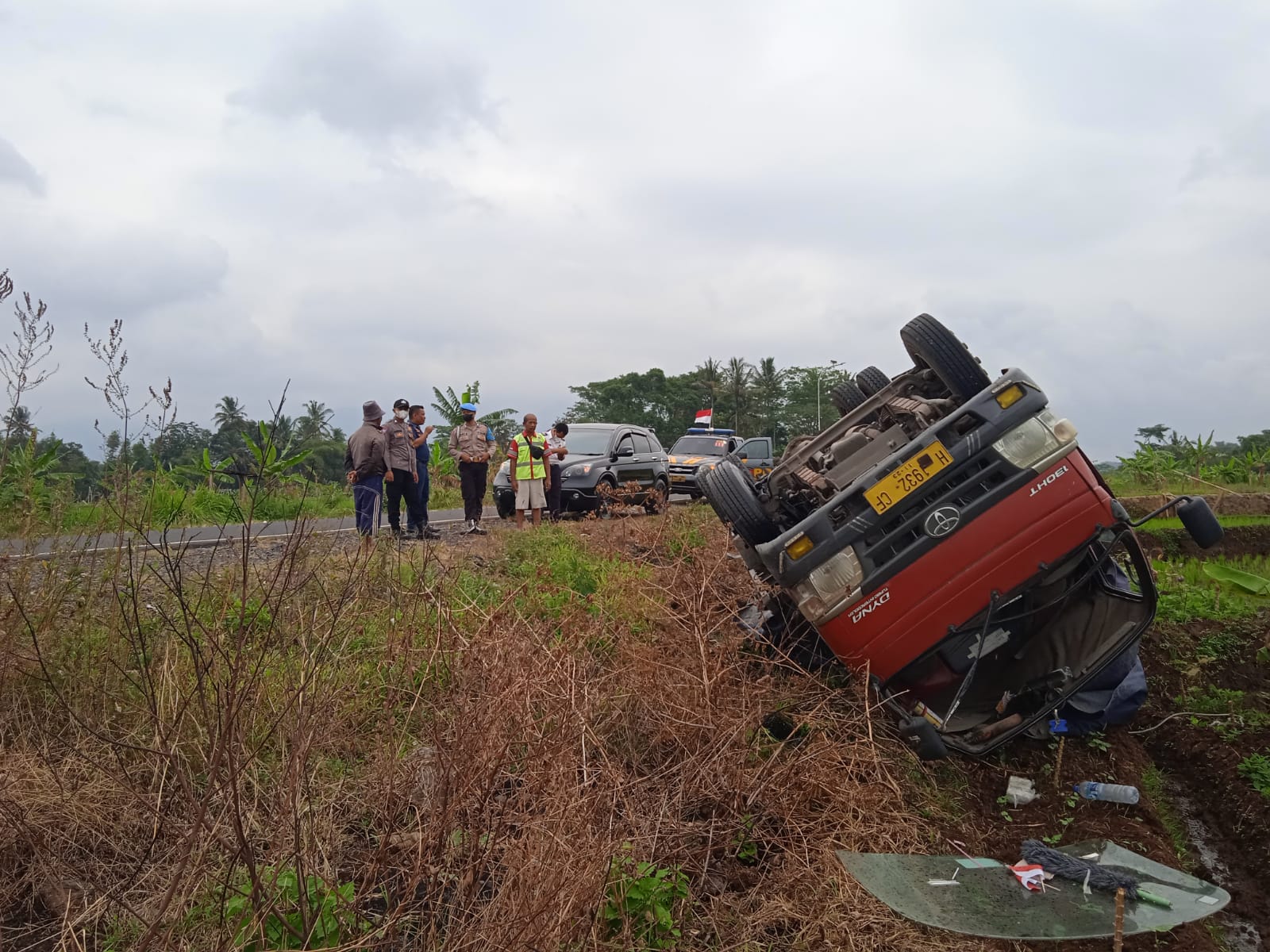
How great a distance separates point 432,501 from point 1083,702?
15642 mm

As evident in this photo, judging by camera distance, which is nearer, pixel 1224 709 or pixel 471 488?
pixel 1224 709

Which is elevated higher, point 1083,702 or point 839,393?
point 839,393

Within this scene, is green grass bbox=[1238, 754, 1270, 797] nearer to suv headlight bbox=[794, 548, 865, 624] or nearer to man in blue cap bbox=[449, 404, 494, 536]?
suv headlight bbox=[794, 548, 865, 624]

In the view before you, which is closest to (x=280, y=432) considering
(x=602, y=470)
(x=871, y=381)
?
(x=871, y=381)

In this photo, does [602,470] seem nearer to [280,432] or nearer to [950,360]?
[950,360]

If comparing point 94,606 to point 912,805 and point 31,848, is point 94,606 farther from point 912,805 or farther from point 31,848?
point 912,805

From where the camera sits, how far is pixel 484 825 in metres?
3.07

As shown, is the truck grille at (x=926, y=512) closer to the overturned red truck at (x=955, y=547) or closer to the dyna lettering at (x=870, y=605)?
the overturned red truck at (x=955, y=547)

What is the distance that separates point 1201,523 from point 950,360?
5.29 ft

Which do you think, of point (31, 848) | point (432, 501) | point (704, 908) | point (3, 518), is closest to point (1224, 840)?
point (704, 908)

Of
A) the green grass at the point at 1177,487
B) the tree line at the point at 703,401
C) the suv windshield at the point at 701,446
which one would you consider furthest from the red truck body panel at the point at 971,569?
the tree line at the point at 703,401

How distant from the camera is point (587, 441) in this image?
15.8 m

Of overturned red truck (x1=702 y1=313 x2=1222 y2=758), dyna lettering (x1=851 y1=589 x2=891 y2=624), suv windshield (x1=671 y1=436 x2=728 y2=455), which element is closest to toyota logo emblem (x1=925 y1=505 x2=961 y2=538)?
overturned red truck (x1=702 y1=313 x2=1222 y2=758)

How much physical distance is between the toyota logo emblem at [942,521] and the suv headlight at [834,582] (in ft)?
1.35
